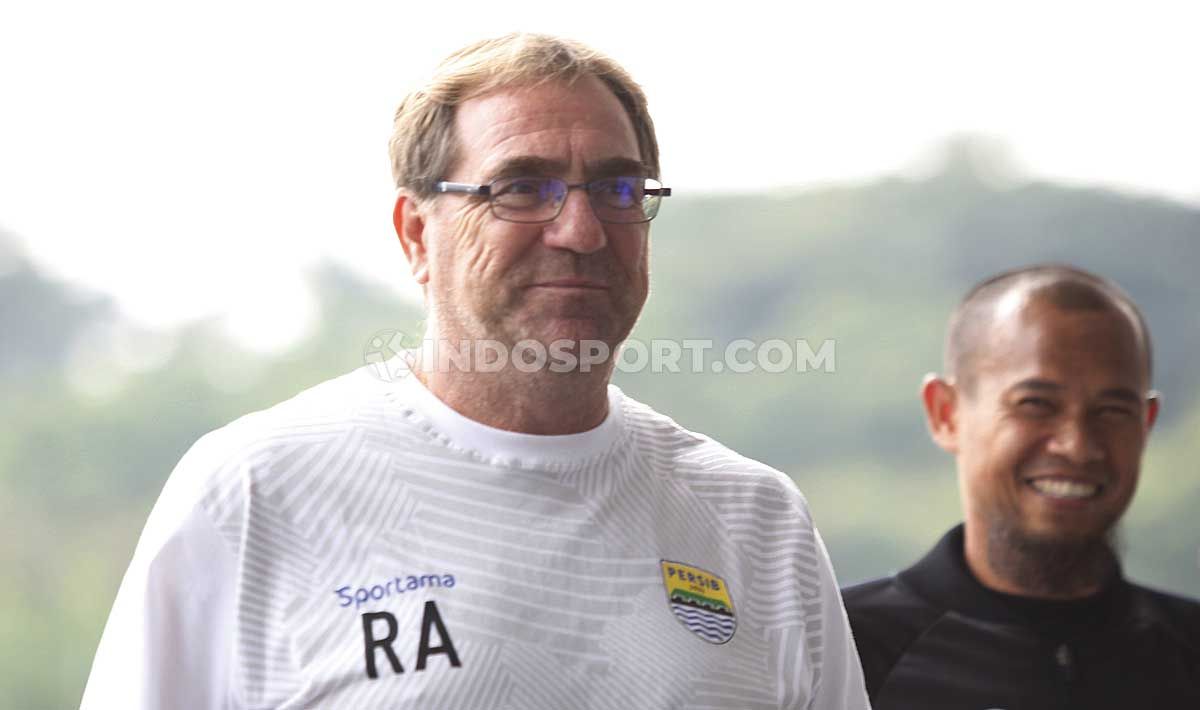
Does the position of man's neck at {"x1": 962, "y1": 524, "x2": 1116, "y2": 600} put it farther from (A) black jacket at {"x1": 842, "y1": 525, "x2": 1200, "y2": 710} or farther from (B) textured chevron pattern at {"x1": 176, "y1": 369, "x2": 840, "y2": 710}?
(B) textured chevron pattern at {"x1": 176, "y1": 369, "x2": 840, "y2": 710}

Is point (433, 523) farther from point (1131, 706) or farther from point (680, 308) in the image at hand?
point (680, 308)

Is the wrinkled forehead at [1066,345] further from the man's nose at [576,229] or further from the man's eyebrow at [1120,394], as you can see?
the man's nose at [576,229]

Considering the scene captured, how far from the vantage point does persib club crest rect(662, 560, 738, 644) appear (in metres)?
A: 1.73

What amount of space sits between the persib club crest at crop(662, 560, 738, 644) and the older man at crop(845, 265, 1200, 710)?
2.48 feet

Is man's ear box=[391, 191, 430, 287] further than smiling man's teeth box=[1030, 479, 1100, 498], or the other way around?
smiling man's teeth box=[1030, 479, 1100, 498]

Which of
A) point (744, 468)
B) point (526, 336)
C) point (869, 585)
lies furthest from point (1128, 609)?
point (526, 336)

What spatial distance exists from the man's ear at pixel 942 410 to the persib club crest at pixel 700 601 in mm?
1034

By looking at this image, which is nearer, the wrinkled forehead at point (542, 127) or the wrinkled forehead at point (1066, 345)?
the wrinkled forehead at point (542, 127)

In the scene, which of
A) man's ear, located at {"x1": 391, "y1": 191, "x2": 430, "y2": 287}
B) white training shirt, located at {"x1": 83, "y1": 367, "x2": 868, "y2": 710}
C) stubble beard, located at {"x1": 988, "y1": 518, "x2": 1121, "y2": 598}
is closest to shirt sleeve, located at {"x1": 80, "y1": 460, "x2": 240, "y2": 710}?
white training shirt, located at {"x1": 83, "y1": 367, "x2": 868, "y2": 710}

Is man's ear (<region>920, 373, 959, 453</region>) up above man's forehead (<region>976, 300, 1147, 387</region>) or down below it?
below

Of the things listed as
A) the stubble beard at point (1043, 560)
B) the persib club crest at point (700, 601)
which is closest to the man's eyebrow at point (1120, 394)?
the stubble beard at point (1043, 560)

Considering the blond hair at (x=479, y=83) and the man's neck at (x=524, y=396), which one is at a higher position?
the blond hair at (x=479, y=83)

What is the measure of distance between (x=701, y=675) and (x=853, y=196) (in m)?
3.05

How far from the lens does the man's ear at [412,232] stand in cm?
188
